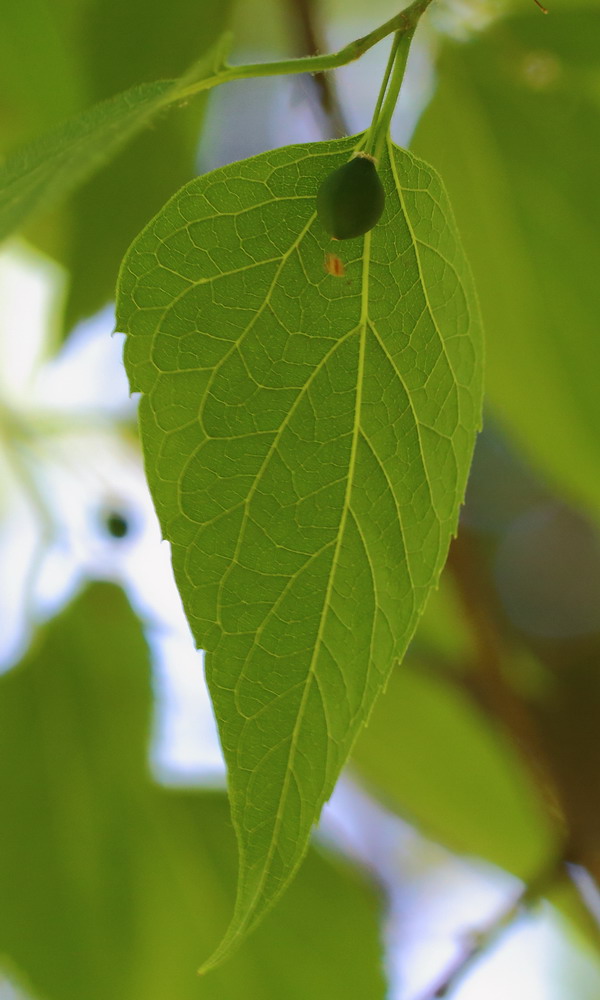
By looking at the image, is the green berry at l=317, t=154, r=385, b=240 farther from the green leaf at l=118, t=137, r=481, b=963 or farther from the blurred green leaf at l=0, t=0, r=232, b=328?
the blurred green leaf at l=0, t=0, r=232, b=328

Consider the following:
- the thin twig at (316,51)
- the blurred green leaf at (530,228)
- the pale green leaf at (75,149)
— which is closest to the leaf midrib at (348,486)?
the pale green leaf at (75,149)

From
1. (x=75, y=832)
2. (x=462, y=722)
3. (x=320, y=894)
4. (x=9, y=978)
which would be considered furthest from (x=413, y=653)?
(x=9, y=978)

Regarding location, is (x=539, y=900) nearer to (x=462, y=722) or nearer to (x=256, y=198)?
(x=462, y=722)

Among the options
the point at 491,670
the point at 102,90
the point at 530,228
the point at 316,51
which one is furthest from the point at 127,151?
the point at 491,670

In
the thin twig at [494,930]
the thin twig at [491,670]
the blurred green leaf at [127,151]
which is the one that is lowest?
the thin twig at [494,930]

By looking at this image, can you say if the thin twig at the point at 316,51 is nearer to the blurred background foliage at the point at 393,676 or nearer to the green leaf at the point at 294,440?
the blurred background foliage at the point at 393,676

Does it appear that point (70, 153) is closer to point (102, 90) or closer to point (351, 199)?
point (351, 199)
